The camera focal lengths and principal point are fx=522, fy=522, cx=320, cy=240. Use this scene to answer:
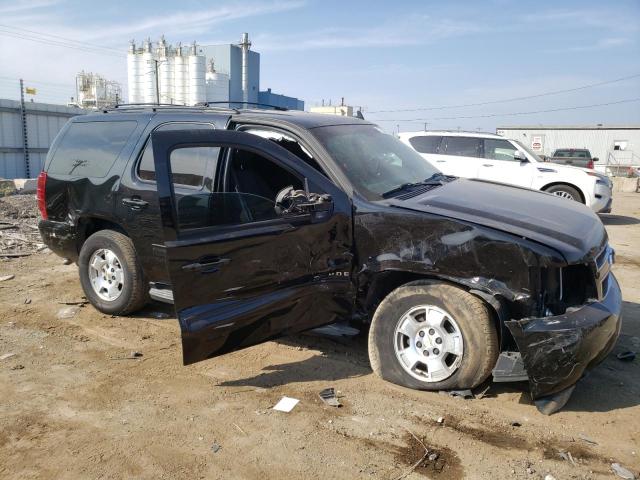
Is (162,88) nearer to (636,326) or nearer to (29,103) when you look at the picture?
(29,103)

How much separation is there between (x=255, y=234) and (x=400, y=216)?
1.02 metres

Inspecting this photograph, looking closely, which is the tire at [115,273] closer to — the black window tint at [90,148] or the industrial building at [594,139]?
the black window tint at [90,148]

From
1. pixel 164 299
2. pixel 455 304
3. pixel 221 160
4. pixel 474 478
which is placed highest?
pixel 221 160

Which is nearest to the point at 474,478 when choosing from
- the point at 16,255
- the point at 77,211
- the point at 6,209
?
the point at 77,211

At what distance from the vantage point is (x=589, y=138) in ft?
143

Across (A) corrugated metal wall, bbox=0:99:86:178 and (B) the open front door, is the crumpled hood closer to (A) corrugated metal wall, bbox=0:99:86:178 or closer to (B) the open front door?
(B) the open front door

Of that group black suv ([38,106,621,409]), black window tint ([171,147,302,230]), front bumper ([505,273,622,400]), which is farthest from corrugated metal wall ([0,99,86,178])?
front bumper ([505,273,622,400])

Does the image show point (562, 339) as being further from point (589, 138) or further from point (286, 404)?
point (589, 138)

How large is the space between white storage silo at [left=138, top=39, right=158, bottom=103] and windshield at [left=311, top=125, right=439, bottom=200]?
35950 mm

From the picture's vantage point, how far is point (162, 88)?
37.4 meters

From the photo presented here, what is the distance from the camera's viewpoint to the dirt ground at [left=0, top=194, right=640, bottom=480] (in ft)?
9.53

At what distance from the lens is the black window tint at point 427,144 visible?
→ 1216 centimetres

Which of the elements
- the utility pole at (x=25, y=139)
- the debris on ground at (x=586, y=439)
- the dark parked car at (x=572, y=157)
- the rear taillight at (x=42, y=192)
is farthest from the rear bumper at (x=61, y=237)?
the dark parked car at (x=572, y=157)

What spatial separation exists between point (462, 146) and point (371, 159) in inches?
331
